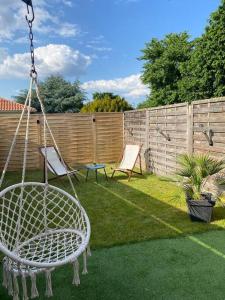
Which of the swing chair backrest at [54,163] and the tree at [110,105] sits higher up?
the tree at [110,105]

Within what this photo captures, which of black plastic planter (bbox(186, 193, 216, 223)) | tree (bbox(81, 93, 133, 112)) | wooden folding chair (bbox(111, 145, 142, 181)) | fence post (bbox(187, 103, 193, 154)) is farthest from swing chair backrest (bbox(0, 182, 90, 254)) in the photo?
tree (bbox(81, 93, 133, 112))

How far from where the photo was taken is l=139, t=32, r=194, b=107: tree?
16.4 meters

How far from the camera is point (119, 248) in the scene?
343 cm

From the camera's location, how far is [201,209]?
13.8 feet

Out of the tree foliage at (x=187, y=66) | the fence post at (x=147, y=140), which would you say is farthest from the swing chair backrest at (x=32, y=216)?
the tree foliage at (x=187, y=66)

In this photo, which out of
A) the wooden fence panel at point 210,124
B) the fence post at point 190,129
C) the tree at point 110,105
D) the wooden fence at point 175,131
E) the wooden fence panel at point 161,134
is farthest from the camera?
the tree at point 110,105

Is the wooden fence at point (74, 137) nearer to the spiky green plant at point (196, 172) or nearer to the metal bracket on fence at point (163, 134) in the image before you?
the metal bracket on fence at point (163, 134)

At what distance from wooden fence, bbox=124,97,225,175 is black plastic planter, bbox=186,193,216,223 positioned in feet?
4.01

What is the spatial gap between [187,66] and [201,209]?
10245mm

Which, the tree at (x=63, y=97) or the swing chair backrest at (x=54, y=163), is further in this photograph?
the tree at (x=63, y=97)

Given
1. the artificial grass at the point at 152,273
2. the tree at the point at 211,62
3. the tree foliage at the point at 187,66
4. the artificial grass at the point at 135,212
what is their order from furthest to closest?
the tree foliage at the point at 187,66 → the tree at the point at 211,62 → the artificial grass at the point at 135,212 → the artificial grass at the point at 152,273

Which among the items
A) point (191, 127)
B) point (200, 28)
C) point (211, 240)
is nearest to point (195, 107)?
point (191, 127)

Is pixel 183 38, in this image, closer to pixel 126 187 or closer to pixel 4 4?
pixel 126 187

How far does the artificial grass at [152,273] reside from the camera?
2511 millimetres
